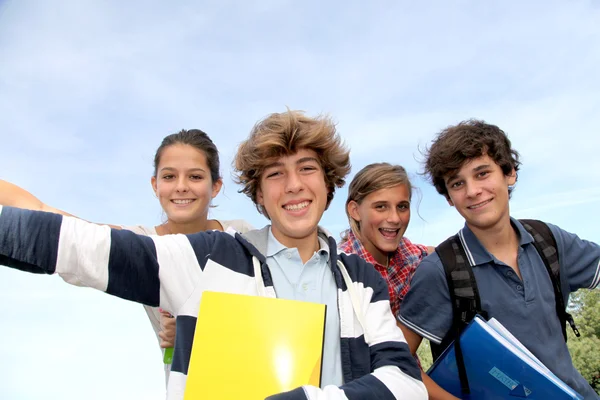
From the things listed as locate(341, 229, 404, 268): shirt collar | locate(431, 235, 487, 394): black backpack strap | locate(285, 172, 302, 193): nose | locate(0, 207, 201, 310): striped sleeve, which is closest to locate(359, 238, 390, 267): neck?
locate(341, 229, 404, 268): shirt collar

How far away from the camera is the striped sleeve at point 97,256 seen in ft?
5.01

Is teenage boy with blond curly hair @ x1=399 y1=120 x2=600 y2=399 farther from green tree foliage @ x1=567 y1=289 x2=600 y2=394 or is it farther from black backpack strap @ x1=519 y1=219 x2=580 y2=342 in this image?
green tree foliage @ x1=567 y1=289 x2=600 y2=394

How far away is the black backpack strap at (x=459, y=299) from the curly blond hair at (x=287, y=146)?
0.99 metres

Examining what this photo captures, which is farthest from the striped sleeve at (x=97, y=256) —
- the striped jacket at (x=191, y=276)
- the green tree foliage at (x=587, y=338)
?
the green tree foliage at (x=587, y=338)

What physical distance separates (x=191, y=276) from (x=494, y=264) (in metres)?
2.03

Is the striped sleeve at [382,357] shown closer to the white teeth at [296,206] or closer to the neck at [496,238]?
the white teeth at [296,206]

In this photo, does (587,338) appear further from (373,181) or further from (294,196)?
(294,196)

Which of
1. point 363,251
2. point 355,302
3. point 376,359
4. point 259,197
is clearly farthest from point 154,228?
point 376,359

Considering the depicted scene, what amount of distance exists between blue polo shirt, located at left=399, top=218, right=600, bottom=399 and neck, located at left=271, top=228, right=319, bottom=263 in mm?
967

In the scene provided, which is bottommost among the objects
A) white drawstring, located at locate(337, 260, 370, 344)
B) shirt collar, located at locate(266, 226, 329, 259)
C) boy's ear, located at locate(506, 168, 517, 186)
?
white drawstring, located at locate(337, 260, 370, 344)

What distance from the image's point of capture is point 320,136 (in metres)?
2.30

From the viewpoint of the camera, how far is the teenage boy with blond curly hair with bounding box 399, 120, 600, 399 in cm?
284

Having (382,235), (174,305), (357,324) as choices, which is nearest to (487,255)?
(382,235)

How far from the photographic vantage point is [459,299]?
285cm
